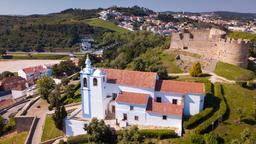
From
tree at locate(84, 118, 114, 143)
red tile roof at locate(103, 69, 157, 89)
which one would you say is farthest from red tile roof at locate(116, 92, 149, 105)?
tree at locate(84, 118, 114, 143)

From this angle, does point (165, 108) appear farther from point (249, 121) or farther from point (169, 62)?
point (169, 62)

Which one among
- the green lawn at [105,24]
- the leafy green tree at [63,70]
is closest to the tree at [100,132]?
the leafy green tree at [63,70]

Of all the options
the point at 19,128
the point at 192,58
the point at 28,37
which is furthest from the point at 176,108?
the point at 28,37

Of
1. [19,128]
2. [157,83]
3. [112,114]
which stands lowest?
[19,128]

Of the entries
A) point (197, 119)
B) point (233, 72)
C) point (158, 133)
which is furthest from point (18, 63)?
point (197, 119)

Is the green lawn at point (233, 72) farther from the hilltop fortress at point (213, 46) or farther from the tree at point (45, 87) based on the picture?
the tree at point (45, 87)

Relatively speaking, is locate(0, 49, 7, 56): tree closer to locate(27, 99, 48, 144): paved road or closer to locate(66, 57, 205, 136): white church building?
locate(27, 99, 48, 144): paved road

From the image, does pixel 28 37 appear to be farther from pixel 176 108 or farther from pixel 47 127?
pixel 176 108
